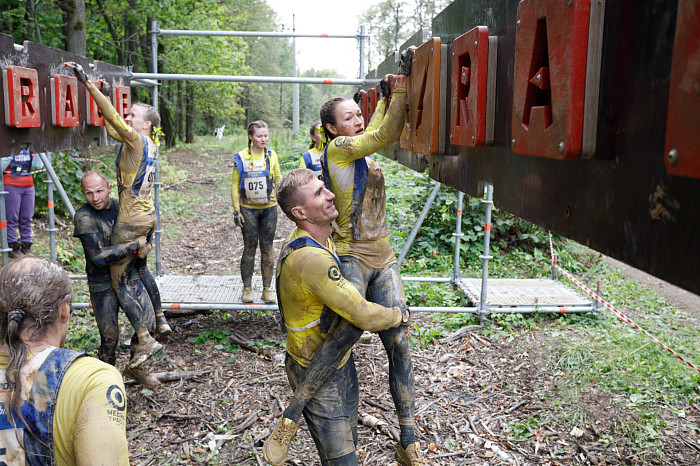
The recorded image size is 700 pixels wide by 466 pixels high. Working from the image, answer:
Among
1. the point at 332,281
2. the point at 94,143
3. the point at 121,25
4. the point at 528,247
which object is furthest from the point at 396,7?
the point at 332,281

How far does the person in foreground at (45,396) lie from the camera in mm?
1703

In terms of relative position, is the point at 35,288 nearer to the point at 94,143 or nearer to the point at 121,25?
the point at 94,143

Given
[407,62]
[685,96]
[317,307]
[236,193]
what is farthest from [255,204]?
[685,96]

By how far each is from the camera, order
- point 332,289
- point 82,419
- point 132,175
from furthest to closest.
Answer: point 132,175, point 332,289, point 82,419

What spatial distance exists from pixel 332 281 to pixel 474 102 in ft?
4.29

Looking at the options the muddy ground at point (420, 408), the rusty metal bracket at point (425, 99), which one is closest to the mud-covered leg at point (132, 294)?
the muddy ground at point (420, 408)

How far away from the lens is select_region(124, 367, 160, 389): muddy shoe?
4957 mm

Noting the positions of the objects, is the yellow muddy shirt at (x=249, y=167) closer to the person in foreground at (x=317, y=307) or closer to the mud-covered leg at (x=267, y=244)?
the mud-covered leg at (x=267, y=244)

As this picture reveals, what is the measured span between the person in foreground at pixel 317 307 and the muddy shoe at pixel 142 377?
244 centimetres

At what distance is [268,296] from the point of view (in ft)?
21.9

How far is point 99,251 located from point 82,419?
3.30 metres

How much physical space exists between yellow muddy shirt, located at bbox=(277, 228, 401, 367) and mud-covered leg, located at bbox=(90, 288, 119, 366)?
2.49 metres

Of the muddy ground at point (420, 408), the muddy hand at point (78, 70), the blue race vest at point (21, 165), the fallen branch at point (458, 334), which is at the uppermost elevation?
the muddy hand at point (78, 70)

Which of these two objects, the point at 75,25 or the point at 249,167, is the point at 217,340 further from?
the point at 75,25
